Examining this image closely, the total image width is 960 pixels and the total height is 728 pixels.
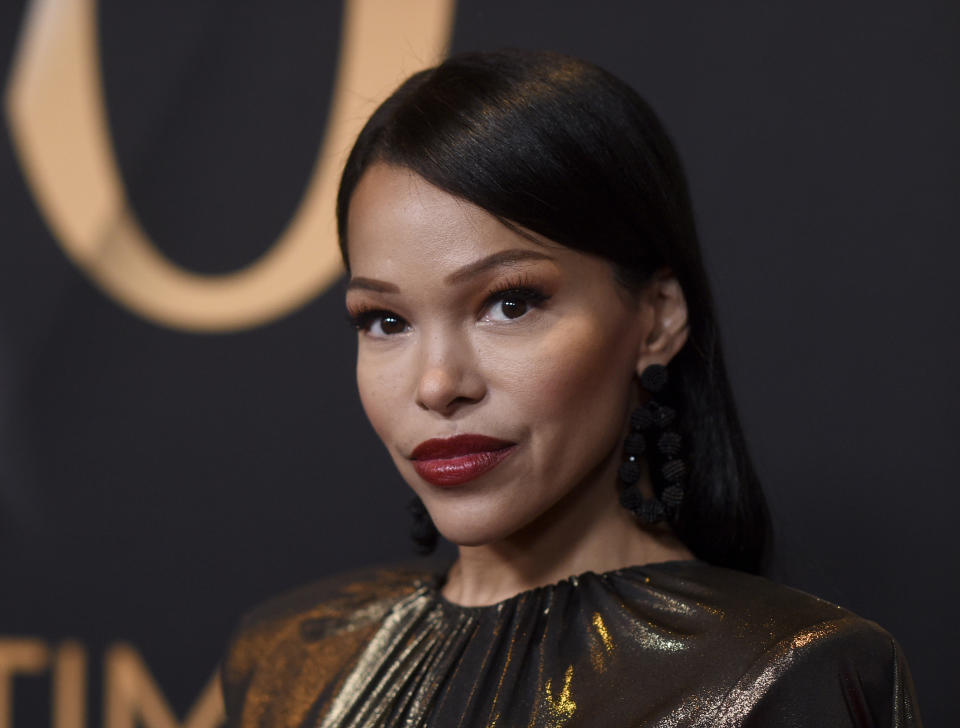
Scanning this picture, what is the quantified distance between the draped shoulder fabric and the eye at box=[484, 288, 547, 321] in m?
0.31

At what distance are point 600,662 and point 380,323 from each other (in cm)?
43

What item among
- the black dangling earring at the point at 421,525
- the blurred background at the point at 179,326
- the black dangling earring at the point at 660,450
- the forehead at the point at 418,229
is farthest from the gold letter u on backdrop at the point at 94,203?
the black dangling earring at the point at 660,450

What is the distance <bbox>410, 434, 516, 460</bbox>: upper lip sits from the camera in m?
1.15

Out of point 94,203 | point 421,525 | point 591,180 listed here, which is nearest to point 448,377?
point 591,180

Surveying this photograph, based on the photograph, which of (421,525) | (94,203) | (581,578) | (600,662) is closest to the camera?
(600,662)

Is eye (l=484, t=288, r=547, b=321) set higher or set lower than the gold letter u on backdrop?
lower

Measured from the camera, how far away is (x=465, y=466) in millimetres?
1163

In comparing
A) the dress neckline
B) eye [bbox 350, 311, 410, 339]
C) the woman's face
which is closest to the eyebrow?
the woman's face

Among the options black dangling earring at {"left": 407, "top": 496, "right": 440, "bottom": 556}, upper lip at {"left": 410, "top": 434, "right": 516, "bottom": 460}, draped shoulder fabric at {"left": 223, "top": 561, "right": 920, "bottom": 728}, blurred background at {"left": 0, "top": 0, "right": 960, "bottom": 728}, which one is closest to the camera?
draped shoulder fabric at {"left": 223, "top": 561, "right": 920, "bottom": 728}

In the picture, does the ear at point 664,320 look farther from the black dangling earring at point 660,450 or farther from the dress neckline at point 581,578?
the dress neckline at point 581,578

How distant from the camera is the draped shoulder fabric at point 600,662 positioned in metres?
1.05

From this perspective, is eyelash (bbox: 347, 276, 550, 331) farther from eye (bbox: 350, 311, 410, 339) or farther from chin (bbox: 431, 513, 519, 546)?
chin (bbox: 431, 513, 519, 546)

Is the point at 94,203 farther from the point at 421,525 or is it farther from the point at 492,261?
the point at 492,261

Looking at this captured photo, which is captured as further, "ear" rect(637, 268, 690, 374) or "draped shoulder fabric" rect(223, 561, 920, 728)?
"ear" rect(637, 268, 690, 374)
